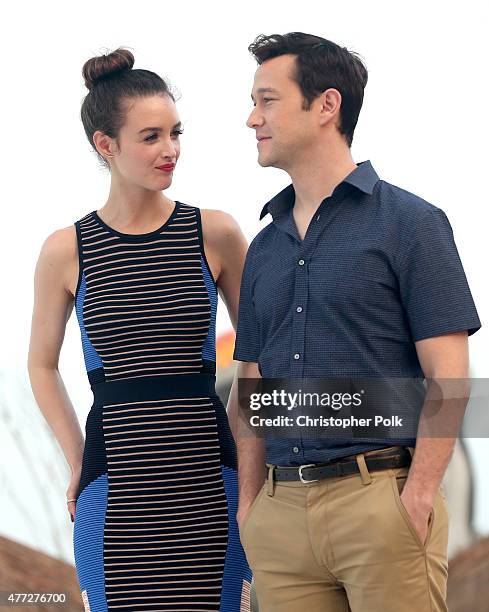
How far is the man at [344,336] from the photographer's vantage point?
5.48ft

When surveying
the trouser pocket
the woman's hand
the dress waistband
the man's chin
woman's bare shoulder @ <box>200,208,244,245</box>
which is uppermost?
the man's chin

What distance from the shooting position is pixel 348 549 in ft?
5.51

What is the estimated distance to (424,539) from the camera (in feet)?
5.45

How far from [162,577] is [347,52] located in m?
Answer: 1.08

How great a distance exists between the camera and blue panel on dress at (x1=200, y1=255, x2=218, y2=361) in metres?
2.14

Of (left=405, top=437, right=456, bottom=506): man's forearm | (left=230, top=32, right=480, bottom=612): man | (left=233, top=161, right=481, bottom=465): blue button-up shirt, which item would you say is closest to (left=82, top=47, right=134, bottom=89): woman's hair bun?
(left=230, top=32, right=480, bottom=612): man

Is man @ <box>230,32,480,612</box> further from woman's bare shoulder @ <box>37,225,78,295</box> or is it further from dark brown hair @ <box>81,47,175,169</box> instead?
woman's bare shoulder @ <box>37,225,78,295</box>

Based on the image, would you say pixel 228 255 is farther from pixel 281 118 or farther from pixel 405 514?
pixel 405 514

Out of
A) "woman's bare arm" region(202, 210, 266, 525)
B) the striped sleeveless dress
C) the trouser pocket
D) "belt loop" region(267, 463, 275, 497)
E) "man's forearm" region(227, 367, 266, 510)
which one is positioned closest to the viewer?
the trouser pocket

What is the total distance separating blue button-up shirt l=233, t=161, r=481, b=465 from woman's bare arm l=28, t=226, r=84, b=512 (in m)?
0.57

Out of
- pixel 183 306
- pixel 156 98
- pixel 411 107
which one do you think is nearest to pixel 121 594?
pixel 183 306

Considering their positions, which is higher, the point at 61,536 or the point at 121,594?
the point at 121,594

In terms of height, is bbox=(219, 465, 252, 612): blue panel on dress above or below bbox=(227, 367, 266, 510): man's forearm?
below

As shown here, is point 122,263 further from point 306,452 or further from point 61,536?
point 61,536
